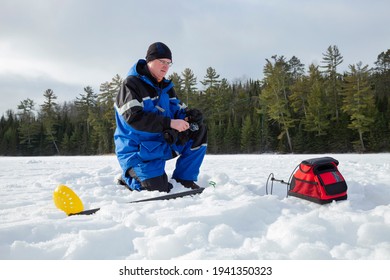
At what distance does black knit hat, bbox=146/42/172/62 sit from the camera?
351 centimetres

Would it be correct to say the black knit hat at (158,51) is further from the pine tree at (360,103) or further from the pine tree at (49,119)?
the pine tree at (49,119)

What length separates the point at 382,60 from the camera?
138ft

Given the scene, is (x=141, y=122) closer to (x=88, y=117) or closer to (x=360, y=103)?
(x=360, y=103)

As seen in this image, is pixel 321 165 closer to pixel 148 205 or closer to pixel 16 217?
pixel 148 205

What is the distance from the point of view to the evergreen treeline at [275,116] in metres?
29.9

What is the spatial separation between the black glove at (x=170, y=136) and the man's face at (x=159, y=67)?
0.75 m

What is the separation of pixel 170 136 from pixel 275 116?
3068 centimetres

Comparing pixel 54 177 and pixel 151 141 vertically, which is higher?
pixel 151 141

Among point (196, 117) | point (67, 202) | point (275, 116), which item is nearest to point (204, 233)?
point (67, 202)

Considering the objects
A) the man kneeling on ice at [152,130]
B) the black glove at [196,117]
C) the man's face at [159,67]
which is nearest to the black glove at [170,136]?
the man kneeling on ice at [152,130]

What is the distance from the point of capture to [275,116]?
32.5 meters

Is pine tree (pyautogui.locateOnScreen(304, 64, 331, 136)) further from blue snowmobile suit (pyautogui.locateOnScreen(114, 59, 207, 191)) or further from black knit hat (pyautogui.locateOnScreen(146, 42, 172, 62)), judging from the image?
black knit hat (pyautogui.locateOnScreen(146, 42, 172, 62))
